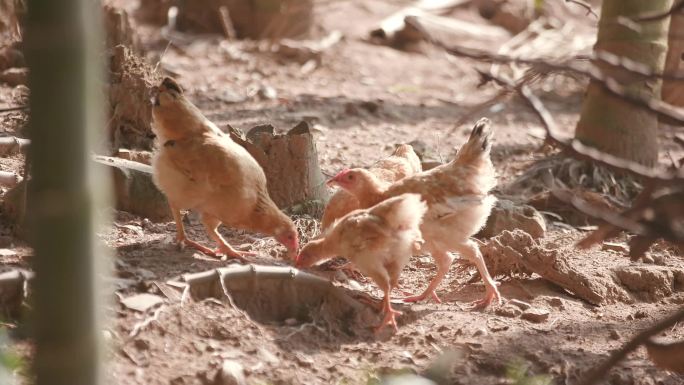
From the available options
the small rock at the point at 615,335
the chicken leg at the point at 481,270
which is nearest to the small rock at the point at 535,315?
the chicken leg at the point at 481,270

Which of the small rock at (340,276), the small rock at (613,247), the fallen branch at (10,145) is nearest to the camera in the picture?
the small rock at (340,276)

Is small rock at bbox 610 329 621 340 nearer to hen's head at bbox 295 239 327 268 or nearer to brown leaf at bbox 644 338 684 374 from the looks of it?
brown leaf at bbox 644 338 684 374

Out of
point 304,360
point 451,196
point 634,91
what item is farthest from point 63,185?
point 634,91

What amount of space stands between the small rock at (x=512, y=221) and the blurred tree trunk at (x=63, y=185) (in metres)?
4.85

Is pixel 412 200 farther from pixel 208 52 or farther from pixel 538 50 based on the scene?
pixel 538 50

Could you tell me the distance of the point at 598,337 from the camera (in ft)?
16.5

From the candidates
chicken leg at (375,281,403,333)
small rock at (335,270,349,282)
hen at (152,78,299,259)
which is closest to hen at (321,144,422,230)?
small rock at (335,270,349,282)

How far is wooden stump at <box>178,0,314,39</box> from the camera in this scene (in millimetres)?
12250

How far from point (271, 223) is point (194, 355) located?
1420mm

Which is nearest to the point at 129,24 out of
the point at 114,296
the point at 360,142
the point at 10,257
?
the point at 360,142

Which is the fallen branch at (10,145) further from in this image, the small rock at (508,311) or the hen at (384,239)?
the small rock at (508,311)

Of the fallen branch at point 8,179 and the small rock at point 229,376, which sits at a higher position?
the fallen branch at point 8,179

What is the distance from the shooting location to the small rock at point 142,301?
420cm

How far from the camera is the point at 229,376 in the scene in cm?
382
